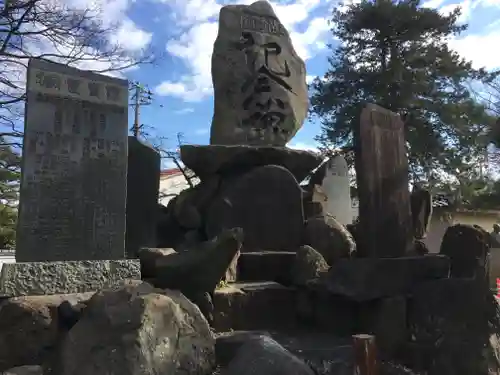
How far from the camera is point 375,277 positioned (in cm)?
346

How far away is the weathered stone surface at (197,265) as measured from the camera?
10.6 feet

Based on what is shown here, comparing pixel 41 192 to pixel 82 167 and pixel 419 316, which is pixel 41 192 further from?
pixel 419 316

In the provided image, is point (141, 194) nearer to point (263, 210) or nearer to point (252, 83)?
point (263, 210)

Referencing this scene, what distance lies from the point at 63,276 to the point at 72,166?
0.72 m

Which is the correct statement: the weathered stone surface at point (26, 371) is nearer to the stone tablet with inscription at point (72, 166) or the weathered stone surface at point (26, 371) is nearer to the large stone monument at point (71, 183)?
the large stone monument at point (71, 183)

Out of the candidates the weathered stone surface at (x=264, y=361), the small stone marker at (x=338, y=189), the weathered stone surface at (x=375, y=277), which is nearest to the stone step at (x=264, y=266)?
the weathered stone surface at (x=375, y=277)

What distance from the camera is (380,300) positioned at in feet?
11.3

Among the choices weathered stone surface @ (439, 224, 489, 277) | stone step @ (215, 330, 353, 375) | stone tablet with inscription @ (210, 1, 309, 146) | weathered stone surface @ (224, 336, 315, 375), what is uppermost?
stone tablet with inscription @ (210, 1, 309, 146)

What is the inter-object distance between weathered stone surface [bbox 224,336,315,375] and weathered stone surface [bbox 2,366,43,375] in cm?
95

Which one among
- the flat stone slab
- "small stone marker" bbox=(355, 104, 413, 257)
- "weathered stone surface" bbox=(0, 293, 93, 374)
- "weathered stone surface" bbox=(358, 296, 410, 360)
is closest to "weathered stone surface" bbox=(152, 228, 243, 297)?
the flat stone slab

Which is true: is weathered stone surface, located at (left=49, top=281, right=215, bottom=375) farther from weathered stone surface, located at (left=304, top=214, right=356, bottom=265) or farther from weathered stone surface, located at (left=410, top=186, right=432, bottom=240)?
weathered stone surface, located at (left=410, top=186, right=432, bottom=240)

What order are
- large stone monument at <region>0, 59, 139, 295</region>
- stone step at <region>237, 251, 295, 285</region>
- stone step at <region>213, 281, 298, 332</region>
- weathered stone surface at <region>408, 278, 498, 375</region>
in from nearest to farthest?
weathered stone surface at <region>408, 278, 498, 375</region>
large stone monument at <region>0, 59, 139, 295</region>
stone step at <region>213, 281, 298, 332</region>
stone step at <region>237, 251, 295, 285</region>

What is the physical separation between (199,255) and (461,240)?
2.15m

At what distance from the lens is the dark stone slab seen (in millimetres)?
4840
